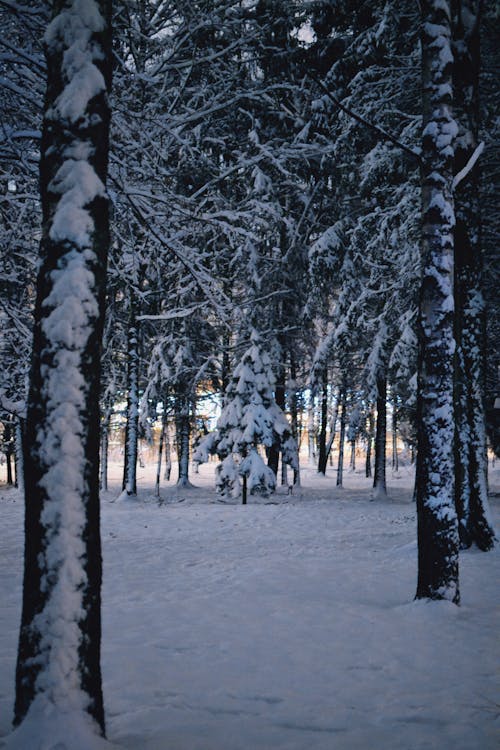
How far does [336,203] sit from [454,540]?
52.1ft

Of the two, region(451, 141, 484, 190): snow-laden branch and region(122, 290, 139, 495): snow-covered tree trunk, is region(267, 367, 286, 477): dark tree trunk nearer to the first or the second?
region(122, 290, 139, 495): snow-covered tree trunk

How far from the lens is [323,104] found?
15445 mm


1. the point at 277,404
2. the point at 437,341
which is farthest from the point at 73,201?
the point at 277,404

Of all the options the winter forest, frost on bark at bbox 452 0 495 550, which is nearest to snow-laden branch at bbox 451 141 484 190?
the winter forest

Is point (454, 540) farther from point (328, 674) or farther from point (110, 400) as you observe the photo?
point (110, 400)

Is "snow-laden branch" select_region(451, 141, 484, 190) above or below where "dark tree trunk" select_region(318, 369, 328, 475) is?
above

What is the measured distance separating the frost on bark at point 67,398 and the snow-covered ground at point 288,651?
2.35 feet

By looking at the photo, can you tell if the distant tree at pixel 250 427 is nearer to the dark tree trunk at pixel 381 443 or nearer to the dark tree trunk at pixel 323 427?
the dark tree trunk at pixel 381 443

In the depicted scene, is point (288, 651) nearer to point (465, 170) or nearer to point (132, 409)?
point (465, 170)

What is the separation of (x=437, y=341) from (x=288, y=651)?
141 inches

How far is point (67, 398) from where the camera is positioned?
2.81 m

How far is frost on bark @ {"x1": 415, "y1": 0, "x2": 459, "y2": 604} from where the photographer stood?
5605 mm

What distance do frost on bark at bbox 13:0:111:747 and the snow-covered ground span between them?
71cm

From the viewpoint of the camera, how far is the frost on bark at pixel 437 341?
18.4 feet
